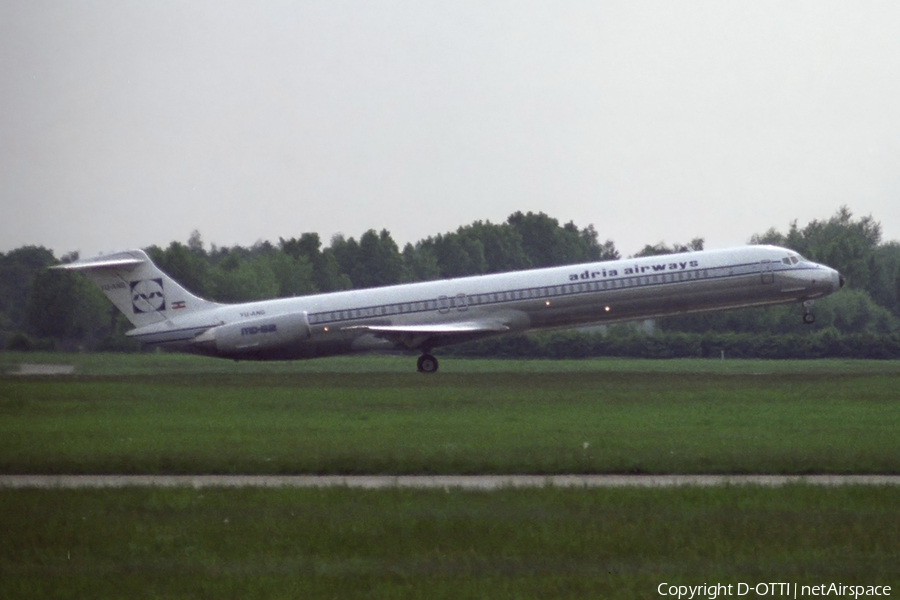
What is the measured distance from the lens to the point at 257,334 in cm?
3816

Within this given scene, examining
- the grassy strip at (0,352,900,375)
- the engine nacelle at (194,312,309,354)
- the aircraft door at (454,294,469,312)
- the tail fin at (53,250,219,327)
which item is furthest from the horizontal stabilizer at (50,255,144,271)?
the aircraft door at (454,294,469,312)

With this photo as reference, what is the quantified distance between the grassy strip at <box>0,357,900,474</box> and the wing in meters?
2.91

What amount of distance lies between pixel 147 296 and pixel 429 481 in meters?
25.5

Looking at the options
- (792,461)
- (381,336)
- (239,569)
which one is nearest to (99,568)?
(239,569)

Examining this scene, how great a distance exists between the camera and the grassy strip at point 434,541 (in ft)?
31.1

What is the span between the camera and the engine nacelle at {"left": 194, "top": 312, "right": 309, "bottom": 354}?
37938mm

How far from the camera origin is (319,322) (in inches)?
1497

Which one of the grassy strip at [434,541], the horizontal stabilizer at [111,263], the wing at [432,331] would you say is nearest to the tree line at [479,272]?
the horizontal stabilizer at [111,263]

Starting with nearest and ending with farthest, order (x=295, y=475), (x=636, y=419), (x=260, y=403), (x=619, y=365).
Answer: (x=295, y=475)
(x=636, y=419)
(x=260, y=403)
(x=619, y=365)

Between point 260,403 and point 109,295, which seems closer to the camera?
point 260,403

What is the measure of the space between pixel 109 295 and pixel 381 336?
875cm

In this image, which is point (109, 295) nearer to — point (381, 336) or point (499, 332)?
point (381, 336)

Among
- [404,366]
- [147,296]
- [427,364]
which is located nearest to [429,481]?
[427,364]

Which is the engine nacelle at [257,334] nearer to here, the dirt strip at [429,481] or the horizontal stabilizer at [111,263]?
the horizontal stabilizer at [111,263]
